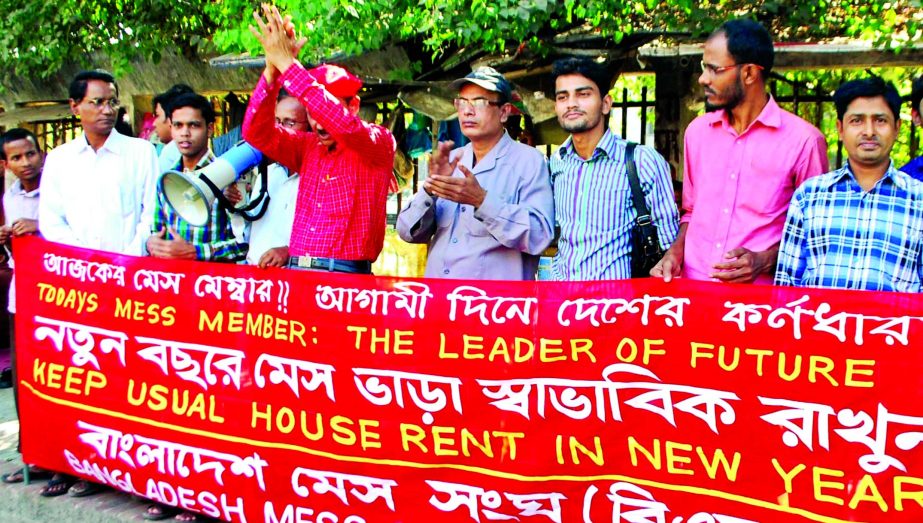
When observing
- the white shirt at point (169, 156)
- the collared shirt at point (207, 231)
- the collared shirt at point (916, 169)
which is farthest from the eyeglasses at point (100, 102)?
the collared shirt at point (916, 169)

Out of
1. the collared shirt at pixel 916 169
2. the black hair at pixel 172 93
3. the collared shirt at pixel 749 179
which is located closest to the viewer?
the collared shirt at pixel 749 179

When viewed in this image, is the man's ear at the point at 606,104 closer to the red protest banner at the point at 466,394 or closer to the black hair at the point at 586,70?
the black hair at the point at 586,70

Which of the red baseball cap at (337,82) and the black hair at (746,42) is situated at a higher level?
the black hair at (746,42)

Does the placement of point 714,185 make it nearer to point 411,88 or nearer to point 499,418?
point 499,418

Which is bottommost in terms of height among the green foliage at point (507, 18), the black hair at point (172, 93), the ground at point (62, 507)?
the ground at point (62, 507)

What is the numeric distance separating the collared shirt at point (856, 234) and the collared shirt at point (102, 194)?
2.87m

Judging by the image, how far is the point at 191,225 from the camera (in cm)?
415

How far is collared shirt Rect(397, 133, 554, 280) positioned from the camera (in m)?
3.83

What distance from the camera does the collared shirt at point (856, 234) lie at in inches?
116

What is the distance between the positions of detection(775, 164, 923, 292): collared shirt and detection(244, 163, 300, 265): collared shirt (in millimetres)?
2258

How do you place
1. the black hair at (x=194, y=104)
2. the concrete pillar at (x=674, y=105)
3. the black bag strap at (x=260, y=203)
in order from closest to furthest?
1. the black bag strap at (x=260, y=203)
2. the black hair at (x=194, y=104)
3. the concrete pillar at (x=674, y=105)

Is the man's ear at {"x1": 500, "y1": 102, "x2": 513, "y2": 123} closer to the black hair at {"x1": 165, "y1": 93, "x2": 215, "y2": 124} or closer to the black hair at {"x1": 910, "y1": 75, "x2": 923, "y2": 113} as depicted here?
the black hair at {"x1": 165, "y1": 93, "x2": 215, "y2": 124}

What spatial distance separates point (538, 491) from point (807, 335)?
991 mm

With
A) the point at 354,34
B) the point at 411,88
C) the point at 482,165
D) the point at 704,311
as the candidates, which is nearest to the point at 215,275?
the point at 482,165
